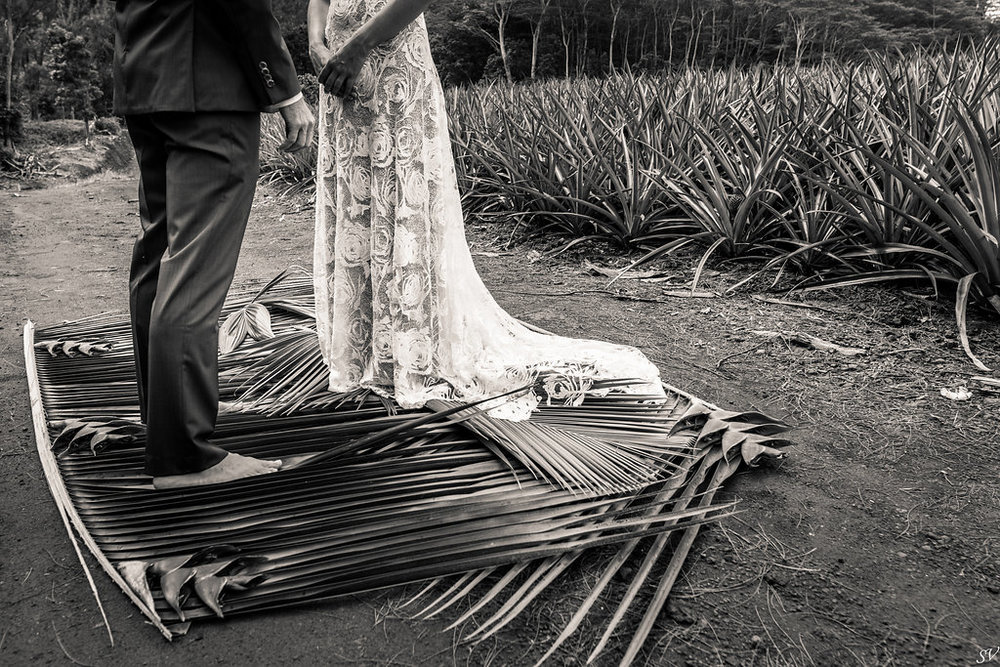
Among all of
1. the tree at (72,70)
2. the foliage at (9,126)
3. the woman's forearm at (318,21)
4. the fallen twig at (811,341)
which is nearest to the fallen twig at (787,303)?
the fallen twig at (811,341)

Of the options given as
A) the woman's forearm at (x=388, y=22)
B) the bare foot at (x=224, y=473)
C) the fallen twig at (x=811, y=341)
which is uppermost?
the woman's forearm at (x=388, y=22)

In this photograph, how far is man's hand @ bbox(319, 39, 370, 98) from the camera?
1.84 m

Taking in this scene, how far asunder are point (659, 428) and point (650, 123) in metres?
2.82

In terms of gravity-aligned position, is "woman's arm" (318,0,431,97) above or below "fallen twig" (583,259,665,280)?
above

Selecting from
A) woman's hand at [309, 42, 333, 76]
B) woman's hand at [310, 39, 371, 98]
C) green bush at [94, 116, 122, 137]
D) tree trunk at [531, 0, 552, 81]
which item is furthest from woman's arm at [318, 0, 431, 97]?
tree trunk at [531, 0, 552, 81]

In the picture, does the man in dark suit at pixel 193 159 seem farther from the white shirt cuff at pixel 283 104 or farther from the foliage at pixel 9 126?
the foliage at pixel 9 126

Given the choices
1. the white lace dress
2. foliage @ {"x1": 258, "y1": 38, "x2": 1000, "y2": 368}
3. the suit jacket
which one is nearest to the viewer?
the suit jacket

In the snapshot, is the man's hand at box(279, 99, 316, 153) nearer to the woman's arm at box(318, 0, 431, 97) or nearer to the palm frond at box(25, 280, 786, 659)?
the woman's arm at box(318, 0, 431, 97)

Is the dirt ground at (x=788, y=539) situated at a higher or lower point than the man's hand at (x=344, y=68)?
lower

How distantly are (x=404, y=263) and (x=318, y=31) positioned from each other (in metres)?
0.72

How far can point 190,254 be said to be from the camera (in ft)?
4.83

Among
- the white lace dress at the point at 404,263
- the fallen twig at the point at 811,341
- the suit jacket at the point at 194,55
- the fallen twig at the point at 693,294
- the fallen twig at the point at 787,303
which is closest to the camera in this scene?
the suit jacket at the point at 194,55

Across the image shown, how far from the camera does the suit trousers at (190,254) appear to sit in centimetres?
146

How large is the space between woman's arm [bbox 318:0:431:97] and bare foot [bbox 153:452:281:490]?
99 centimetres
